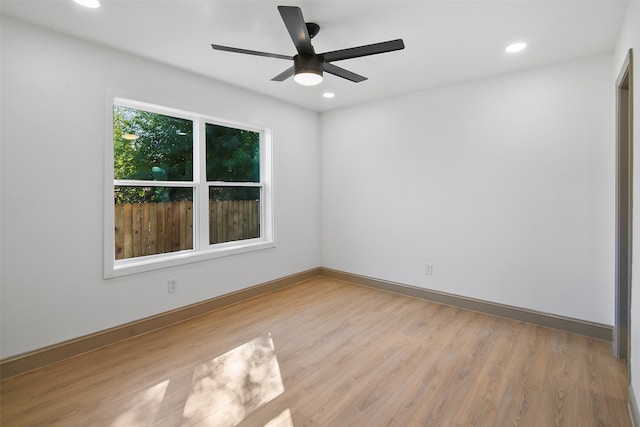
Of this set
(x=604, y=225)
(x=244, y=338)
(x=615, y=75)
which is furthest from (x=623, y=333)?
(x=244, y=338)

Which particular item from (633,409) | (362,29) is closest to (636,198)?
(633,409)

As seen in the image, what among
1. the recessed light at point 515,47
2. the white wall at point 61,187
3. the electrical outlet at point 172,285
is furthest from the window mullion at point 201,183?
the recessed light at point 515,47

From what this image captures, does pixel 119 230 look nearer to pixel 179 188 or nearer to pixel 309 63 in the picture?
pixel 179 188

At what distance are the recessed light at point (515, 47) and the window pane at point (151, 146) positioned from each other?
323 cm

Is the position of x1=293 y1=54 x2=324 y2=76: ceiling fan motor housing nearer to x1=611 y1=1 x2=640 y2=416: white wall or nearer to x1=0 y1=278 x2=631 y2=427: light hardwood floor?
x1=611 y1=1 x2=640 y2=416: white wall

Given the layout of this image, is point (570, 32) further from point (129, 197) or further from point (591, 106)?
point (129, 197)

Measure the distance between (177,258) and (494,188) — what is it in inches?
137

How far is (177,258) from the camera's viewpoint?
3.26 m

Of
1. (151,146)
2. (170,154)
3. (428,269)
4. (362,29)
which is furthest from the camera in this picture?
(428,269)

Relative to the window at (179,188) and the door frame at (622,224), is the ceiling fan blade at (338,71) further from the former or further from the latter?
the door frame at (622,224)

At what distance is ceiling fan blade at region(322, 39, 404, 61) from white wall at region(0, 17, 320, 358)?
184 cm

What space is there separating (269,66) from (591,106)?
3056 mm

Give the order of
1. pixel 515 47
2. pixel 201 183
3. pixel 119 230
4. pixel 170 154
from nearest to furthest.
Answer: pixel 515 47
pixel 119 230
pixel 170 154
pixel 201 183

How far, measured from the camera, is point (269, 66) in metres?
3.12
